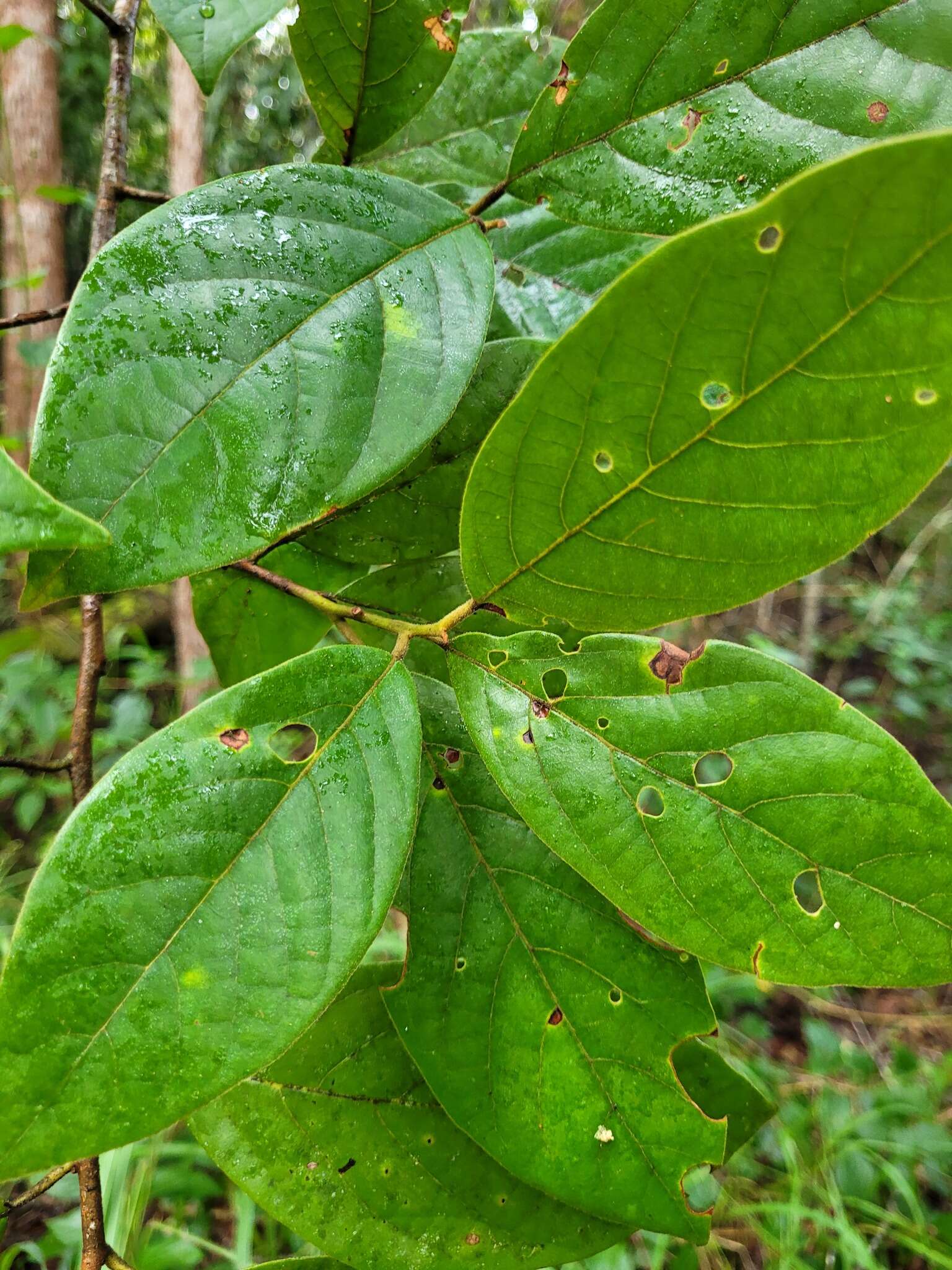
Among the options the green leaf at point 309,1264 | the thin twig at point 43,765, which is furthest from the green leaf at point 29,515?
the green leaf at point 309,1264

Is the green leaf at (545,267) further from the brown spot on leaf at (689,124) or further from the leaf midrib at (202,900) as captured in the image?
the leaf midrib at (202,900)

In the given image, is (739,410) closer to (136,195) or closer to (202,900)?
(202,900)

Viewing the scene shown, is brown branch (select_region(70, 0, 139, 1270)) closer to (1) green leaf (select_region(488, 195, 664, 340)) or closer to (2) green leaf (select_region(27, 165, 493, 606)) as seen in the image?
(2) green leaf (select_region(27, 165, 493, 606))

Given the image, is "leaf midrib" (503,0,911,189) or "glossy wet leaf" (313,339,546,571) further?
"glossy wet leaf" (313,339,546,571)

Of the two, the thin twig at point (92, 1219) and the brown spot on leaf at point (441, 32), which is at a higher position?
the brown spot on leaf at point (441, 32)

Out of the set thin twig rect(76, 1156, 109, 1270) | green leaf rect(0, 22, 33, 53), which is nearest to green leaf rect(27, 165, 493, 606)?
thin twig rect(76, 1156, 109, 1270)

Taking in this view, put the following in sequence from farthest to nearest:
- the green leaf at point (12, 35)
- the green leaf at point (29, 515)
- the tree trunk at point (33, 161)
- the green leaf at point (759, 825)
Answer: the tree trunk at point (33, 161)
the green leaf at point (12, 35)
the green leaf at point (759, 825)
the green leaf at point (29, 515)

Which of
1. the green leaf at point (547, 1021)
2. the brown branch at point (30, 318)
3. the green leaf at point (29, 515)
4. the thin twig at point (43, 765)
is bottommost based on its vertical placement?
the green leaf at point (547, 1021)
